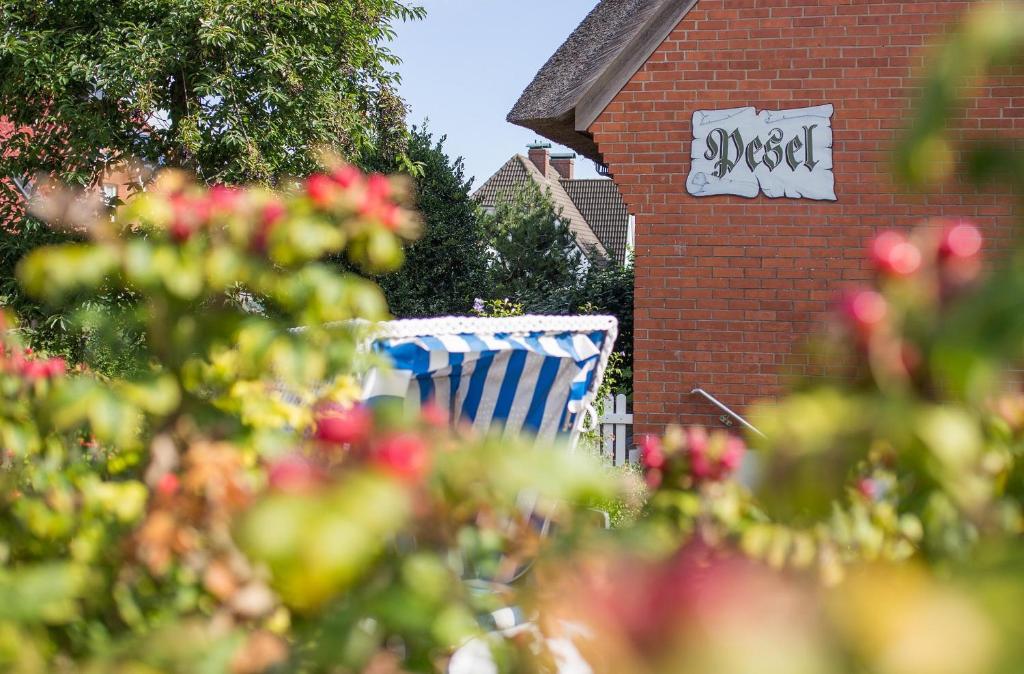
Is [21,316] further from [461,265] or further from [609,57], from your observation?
[609,57]

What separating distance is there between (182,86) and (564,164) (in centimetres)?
2816

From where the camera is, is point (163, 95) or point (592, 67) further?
point (163, 95)

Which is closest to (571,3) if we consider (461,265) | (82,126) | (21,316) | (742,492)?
(461,265)

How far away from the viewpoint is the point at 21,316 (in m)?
14.0

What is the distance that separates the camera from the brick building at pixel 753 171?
827 cm

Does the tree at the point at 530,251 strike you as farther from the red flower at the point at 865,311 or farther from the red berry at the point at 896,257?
the red flower at the point at 865,311

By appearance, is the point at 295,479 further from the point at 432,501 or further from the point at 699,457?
the point at 699,457

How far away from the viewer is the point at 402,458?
862 mm

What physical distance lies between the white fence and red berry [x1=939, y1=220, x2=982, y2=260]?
8.64 metres

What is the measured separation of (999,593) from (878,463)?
111 centimetres

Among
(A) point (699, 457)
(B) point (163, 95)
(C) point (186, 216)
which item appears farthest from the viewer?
(B) point (163, 95)

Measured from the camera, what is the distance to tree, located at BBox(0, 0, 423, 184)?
1371cm

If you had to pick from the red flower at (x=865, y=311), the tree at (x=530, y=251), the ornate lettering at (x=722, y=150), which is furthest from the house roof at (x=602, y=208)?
the red flower at (x=865, y=311)

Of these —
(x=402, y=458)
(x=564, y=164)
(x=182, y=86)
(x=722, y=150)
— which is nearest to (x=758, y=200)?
(x=722, y=150)
